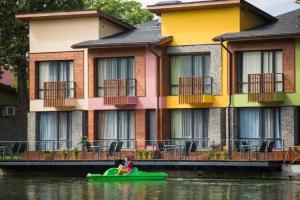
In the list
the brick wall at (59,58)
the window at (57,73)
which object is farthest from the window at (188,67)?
the window at (57,73)

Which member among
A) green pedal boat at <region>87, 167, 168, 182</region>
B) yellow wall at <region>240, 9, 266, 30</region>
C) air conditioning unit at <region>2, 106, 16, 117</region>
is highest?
yellow wall at <region>240, 9, 266, 30</region>

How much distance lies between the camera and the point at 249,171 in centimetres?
5016

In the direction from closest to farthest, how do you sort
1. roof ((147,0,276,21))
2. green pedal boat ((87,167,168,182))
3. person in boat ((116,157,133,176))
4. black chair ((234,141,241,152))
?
green pedal boat ((87,167,168,182)) → person in boat ((116,157,133,176)) → black chair ((234,141,241,152)) → roof ((147,0,276,21))

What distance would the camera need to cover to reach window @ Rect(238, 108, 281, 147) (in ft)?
175

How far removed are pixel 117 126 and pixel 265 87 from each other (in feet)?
31.1

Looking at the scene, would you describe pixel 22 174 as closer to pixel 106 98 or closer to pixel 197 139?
pixel 106 98

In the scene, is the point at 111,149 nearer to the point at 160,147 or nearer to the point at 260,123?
the point at 160,147

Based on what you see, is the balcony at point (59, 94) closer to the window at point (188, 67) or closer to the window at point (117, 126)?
the window at point (117, 126)

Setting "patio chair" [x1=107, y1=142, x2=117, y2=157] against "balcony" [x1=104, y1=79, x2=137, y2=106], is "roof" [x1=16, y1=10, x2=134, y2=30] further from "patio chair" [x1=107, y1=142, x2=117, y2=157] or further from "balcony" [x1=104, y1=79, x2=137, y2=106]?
"patio chair" [x1=107, y1=142, x2=117, y2=157]

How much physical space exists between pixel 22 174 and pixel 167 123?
8545mm

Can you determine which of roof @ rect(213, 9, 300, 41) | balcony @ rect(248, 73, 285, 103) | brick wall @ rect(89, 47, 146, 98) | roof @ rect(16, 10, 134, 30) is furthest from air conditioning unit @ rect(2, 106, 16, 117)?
balcony @ rect(248, 73, 285, 103)

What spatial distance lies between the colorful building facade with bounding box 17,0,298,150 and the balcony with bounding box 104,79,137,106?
56 millimetres

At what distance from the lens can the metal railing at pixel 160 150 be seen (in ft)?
165

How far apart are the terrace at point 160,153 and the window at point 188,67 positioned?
3531mm
